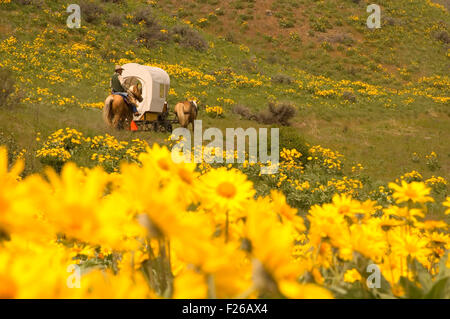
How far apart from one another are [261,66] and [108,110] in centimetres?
1534

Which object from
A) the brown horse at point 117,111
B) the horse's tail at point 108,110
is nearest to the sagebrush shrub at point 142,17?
the brown horse at point 117,111

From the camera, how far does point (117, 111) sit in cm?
882

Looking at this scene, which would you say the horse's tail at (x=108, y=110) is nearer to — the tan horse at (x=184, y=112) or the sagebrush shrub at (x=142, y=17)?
the tan horse at (x=184, y=112)

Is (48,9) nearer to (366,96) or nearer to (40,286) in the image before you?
(366,96)

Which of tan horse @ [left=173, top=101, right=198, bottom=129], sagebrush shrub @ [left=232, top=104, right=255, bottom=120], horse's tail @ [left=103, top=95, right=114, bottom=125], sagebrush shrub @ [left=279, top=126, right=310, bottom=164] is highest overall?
sagebrush shrub @ [left=232, top=104, right=255, bottom=120]

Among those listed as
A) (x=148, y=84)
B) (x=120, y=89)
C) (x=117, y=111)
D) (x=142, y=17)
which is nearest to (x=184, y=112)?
(x=148, y=84)

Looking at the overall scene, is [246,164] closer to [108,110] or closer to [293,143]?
[293,143]

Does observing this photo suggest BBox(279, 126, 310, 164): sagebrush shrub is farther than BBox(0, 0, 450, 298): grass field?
Yes

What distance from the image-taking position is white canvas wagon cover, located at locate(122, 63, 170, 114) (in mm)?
9555

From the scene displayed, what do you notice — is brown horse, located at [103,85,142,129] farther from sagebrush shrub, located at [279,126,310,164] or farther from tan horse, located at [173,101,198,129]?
sagebrush shrub, located at [279,126,310,164]

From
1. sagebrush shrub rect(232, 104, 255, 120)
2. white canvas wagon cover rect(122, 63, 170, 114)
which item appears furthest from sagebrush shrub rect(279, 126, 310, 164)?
sagebrush shrub rect(232, 104, 255, 120)

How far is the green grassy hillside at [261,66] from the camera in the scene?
35.1 ft

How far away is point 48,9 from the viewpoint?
17.4 m

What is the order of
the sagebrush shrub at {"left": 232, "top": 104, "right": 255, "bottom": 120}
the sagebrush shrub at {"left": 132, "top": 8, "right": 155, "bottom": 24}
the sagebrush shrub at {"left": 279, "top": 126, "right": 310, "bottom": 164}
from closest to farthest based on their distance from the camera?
the sagebrush shrub at {"left": 279, "top": 126, "right": 310, "bottom": 164}
the sagebrush shrub at {"left": 232, "top": 104, "right": 255, "bottom": 120}
the sagebrush shrub at {"left": 132, "top": 8, "right": 155, "bottom": 24}
